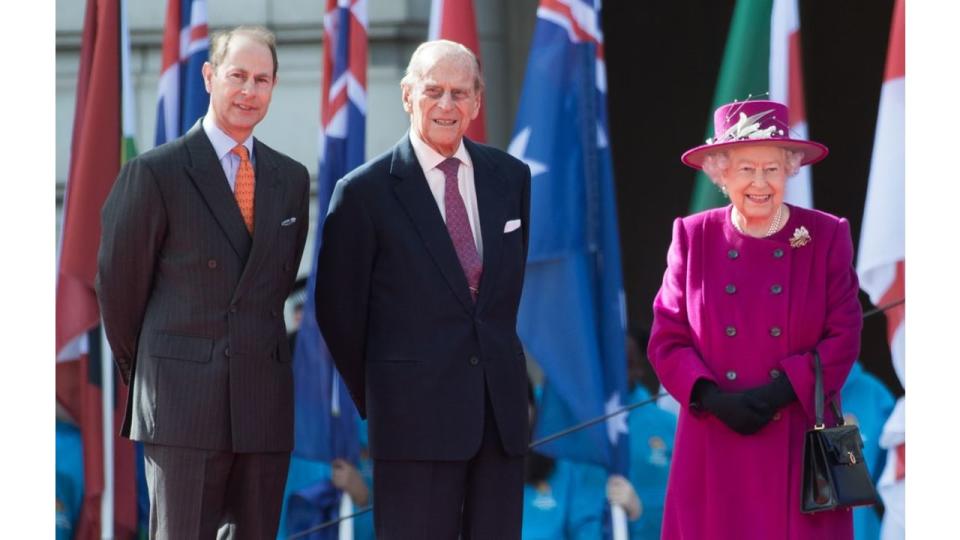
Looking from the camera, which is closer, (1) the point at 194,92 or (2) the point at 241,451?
(2) the point at 241,451

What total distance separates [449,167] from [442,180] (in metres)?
0.04

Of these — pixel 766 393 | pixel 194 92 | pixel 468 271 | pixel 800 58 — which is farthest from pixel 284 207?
pixel 800 58

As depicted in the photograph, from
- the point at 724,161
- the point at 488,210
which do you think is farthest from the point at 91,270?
the point at 724,161

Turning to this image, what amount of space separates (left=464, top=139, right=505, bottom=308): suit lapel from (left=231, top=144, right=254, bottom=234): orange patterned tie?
0.62 metres

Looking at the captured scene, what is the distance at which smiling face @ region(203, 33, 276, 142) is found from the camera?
402 centimetres

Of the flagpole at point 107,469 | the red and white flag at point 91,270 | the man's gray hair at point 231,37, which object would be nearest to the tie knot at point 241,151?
the man's gray hair at point 231,37

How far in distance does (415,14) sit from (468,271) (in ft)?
7.41

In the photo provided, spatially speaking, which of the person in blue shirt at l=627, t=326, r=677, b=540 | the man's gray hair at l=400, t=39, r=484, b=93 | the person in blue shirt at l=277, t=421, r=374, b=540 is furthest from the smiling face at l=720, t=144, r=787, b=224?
the person in blue shirt at l=277, t=421, r=374, b=540

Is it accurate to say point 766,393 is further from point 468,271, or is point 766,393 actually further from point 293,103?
point 293,103

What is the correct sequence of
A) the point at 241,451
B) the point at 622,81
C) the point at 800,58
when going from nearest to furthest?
the point at 241,451
the point at 800,58
the point at 622,81

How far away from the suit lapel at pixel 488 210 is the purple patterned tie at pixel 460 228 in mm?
26

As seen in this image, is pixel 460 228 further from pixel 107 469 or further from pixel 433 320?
pixel 107 469

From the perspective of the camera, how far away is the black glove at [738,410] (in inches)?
160

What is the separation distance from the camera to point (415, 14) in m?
6.01
